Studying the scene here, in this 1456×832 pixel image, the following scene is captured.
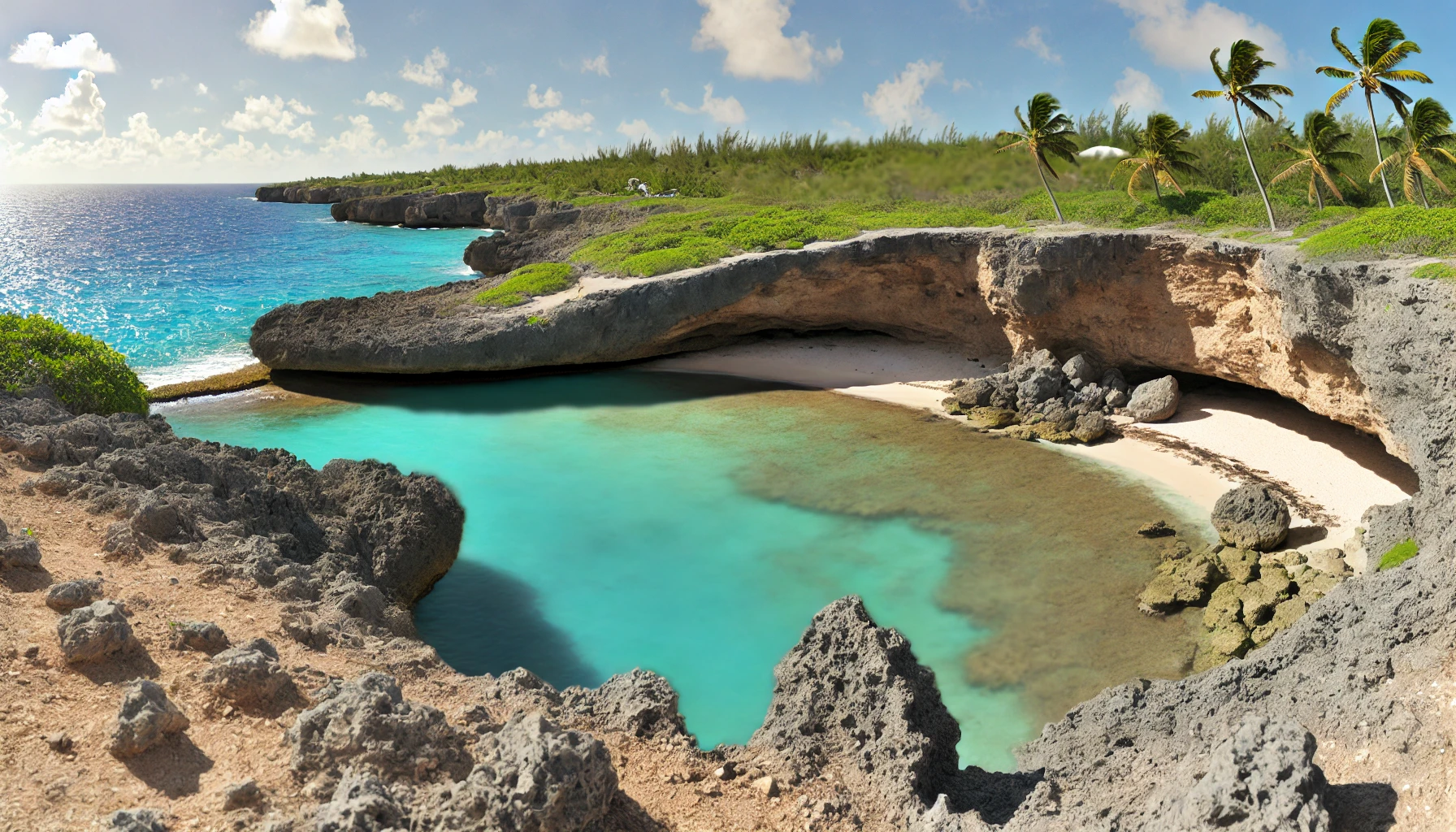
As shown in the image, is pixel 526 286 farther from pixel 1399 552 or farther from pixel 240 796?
pixel 240 796

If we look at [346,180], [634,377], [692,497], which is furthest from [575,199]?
[346,180]

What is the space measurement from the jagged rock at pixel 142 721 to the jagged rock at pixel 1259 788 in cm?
764

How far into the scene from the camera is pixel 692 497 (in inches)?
843

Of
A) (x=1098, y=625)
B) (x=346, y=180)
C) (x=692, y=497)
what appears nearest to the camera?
(x=1098, y=625)

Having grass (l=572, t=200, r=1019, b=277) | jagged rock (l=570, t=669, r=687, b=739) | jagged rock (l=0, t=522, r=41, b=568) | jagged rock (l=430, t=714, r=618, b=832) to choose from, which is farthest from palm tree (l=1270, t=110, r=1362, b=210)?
jagged rock (l=0, t=522, r=41, b=568)

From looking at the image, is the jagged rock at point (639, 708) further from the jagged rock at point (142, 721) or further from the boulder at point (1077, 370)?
the boulder at point (1077, 370)

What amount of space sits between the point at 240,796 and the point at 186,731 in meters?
1.29

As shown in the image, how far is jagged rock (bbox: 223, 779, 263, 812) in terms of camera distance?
617 cm

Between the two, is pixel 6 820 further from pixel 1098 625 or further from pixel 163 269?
pixel 163 269

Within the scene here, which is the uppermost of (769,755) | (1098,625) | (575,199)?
(575,199)

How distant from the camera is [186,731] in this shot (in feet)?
23.2

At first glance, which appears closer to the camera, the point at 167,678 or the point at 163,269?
the point at 167,678

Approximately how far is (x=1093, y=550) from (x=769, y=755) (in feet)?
42.2

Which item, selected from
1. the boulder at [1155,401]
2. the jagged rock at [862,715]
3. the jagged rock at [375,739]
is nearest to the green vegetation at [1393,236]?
the boulder at [1155,401]
